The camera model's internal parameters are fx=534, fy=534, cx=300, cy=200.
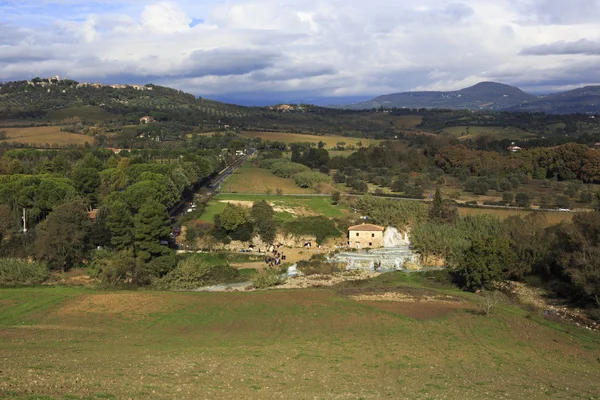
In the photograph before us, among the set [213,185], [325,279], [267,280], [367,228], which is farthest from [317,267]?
[213,185]

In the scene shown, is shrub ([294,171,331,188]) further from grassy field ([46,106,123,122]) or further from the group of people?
grassy field ([46,106,123,122])

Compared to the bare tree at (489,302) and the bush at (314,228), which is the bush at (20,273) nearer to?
the bush at (314,228)

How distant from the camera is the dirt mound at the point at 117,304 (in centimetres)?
2992

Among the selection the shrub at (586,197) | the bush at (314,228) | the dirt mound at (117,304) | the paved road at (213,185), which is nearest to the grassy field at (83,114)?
the paved road at (213,185)

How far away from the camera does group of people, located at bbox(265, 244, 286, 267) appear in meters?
46.9

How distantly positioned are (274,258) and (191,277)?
10159 mm

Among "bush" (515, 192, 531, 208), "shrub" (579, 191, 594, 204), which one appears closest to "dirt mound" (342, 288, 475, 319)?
"bush" (515, 192, 531, 208)

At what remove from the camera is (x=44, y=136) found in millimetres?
120375

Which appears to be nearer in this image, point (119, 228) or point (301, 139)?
point (119, 228)

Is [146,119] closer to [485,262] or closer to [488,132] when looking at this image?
[488,132]

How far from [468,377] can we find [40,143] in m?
114

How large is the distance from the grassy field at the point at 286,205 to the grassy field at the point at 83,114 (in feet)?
321

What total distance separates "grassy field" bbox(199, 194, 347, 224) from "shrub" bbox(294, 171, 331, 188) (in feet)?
31.0

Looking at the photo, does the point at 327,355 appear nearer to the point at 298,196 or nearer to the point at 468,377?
the point at 468,377
